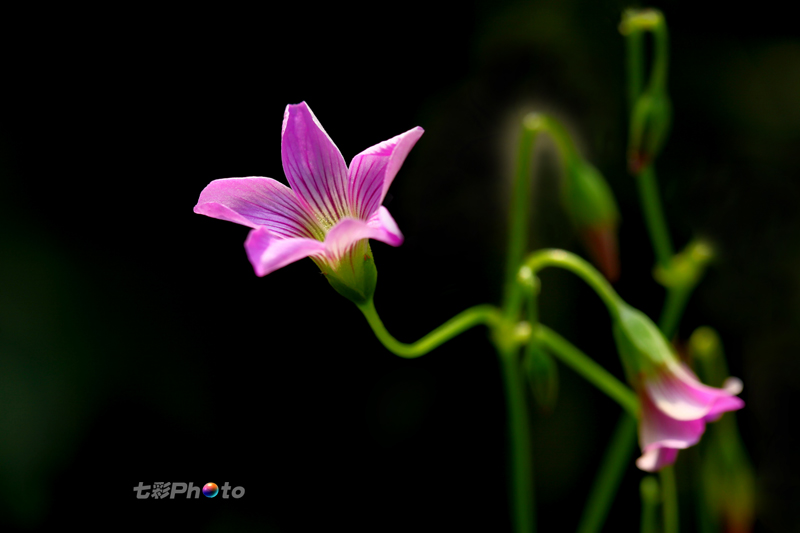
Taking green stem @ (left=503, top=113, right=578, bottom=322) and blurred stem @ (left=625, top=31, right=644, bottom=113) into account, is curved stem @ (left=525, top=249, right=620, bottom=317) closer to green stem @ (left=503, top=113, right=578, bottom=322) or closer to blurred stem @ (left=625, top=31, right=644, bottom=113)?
green stem @ (left=503, top=113, right=578, bottom=322)

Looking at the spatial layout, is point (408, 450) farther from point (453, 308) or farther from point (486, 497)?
point (453, 308)

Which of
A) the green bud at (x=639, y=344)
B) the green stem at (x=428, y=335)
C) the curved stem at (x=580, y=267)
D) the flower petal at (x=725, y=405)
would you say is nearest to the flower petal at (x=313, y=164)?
the green stem at (x=428, y=335)

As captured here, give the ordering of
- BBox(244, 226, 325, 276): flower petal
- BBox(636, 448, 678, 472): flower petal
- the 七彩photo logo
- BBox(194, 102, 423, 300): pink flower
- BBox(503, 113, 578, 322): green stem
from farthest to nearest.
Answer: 1. the 七彩photo logo
2. BBox(503, 113, 578, 322): green stem
3. BBox(636, 448, 678, 472): flower petal
4. BBox(194, 102, 423, 300): pink flower
5. BBox(244, 226, 325, 276): flower petal

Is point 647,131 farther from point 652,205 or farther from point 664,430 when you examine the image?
point 664,430

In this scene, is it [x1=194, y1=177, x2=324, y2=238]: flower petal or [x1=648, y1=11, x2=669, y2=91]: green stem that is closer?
[x1=194, y1=177, x2=324, y2=238]: flower petal

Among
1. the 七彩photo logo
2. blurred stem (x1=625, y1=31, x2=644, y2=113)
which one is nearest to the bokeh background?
the 七彩photo logo

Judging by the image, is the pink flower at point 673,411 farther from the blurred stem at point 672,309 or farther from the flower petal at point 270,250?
→ the flower petal at point 270,250

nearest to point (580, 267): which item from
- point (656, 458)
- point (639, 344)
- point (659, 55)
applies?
point (639, 344)
